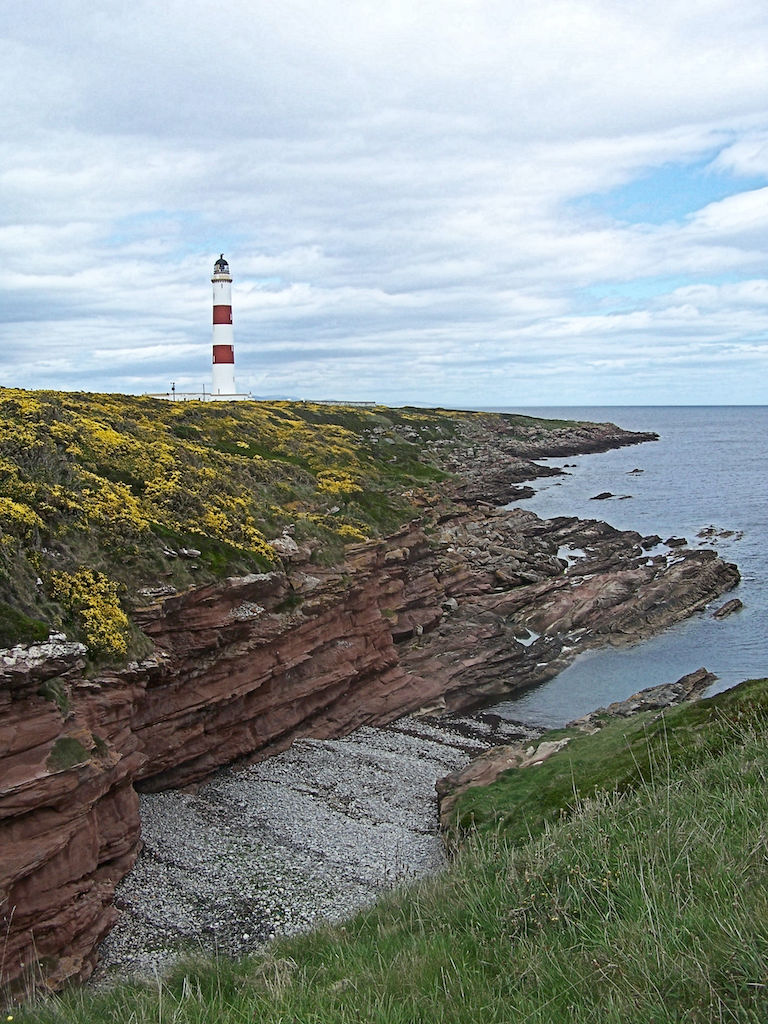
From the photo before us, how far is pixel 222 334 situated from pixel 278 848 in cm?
6014

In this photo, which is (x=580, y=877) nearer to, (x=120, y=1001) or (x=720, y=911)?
(x=720, y=911)

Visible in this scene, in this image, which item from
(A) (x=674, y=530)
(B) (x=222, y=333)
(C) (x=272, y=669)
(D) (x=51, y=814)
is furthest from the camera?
(B) (x=222, y=333)

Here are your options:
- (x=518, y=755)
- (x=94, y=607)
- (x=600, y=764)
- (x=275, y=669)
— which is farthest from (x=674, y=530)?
(x=94, y=607)

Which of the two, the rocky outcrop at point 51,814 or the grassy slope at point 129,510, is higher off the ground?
the grassy slope at point 129,510

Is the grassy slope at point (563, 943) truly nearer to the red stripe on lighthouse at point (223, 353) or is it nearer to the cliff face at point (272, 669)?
the cliff face at point (272, 669)

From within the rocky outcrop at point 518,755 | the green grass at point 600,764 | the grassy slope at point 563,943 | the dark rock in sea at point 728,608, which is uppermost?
the grassy slope at point 563,943

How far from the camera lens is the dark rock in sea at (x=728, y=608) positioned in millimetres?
46550

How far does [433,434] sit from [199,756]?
284 feet

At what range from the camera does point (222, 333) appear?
75500mm

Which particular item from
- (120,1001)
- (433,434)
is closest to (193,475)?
(120,1001)

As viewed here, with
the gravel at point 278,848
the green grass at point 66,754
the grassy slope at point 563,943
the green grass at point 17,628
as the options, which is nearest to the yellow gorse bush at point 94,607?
the green grass at point 17,628

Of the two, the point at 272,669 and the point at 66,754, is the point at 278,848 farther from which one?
the point at 66,754

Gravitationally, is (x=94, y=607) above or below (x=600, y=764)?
above

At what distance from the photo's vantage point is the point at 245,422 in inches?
2314
